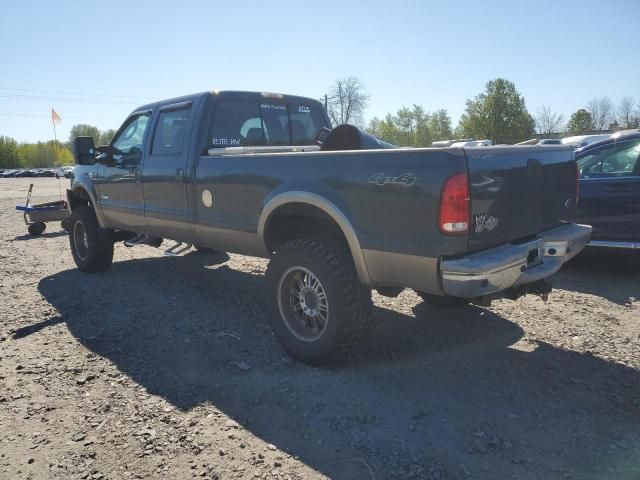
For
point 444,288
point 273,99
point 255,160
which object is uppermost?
point 273,99

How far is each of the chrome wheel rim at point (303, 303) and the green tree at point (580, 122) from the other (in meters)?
70.2

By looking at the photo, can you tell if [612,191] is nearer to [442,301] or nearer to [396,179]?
[442,301]

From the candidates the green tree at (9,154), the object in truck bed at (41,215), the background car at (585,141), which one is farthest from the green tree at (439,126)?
the green tree at (9,154)

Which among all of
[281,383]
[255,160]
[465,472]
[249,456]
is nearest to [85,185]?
[255,160]

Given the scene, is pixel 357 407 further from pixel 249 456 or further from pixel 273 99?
pixel 273 99

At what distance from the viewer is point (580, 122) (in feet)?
215

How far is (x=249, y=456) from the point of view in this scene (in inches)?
101

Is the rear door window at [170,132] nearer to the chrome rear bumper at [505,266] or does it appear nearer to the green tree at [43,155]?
the chrome rear bumper at [505,266]

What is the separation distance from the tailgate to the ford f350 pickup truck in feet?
0.04

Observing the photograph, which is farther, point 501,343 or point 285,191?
point 501,343

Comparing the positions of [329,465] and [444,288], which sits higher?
[444,288]

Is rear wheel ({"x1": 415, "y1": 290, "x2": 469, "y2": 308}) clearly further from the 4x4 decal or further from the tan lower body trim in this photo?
the 4x4 decal

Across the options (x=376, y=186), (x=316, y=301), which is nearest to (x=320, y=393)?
(x=316, y=301)

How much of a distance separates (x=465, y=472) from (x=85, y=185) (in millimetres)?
5954
